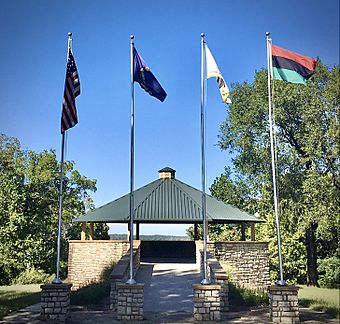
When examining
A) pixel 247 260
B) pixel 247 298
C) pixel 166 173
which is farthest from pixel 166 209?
pixel 247 298

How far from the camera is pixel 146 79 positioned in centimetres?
1194

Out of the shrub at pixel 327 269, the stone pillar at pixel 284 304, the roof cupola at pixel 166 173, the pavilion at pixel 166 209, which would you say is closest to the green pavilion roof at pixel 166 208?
the pavilion at pixel 166 209

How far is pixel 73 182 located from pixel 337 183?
19192 mm

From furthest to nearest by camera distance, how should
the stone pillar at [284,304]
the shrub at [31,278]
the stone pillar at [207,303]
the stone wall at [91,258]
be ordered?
the shrub at [31,278]
the stone wall at [91,258]
the stone pillar at [207,303]
the stone pillar at [284,304]

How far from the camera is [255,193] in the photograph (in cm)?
2645

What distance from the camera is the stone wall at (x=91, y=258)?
18.2 meters

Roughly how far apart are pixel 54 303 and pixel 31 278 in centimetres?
1185

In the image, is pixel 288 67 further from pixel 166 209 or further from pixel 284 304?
pixel 166 209

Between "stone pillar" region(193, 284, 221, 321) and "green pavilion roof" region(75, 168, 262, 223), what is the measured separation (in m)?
8.11

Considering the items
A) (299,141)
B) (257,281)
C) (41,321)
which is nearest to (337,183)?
(299,141)

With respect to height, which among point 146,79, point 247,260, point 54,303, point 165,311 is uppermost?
point 146,79

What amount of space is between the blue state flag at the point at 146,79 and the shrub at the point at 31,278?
13445mm

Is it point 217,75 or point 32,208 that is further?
point 32,208

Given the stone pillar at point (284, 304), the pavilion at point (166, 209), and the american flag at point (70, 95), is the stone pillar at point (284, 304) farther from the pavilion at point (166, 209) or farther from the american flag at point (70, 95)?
the pavilion at point (166, 209)
